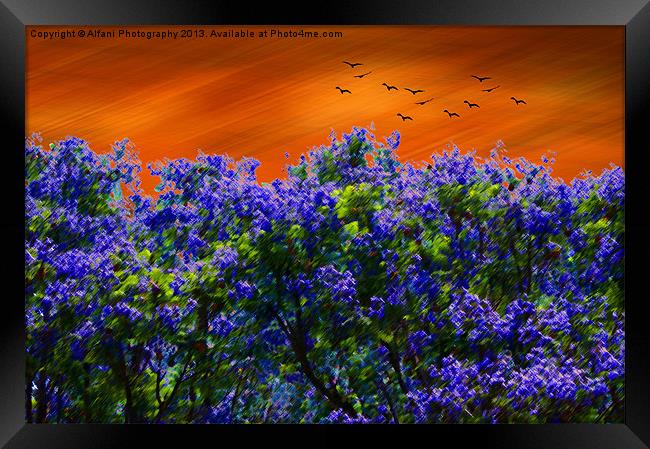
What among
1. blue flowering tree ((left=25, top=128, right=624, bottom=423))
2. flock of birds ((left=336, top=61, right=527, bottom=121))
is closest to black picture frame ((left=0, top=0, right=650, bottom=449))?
blue flowering tree ((left=25, top=128, right=624, bottom=423))

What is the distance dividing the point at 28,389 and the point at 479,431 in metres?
3.24

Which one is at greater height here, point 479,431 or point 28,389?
point 28,389

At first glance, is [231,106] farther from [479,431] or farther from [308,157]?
[479,431]

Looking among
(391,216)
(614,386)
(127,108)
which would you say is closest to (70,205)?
(127,108)

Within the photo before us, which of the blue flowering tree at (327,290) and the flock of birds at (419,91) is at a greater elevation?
the flock of birds at (419,91)

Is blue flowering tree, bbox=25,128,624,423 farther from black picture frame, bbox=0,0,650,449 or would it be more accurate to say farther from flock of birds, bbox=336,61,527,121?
flock of birds, bbox=336,61,527,121

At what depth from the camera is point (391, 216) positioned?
512 cm
